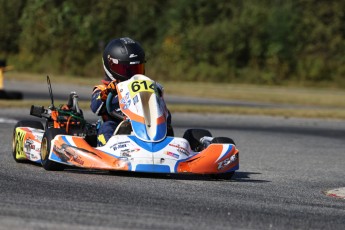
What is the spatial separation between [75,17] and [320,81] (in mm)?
11581

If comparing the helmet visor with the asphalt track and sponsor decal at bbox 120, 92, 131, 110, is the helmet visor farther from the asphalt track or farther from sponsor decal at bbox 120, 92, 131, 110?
the asphalt track

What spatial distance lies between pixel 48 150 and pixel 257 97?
814 inches

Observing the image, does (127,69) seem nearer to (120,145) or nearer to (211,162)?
(120,145)

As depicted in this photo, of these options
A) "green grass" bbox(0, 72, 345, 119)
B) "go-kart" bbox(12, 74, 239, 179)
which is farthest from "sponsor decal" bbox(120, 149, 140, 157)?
"green grass" bbox(0, 72, 345, 119)

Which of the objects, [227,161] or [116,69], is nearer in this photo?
[227,161]

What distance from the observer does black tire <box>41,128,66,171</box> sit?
31.8 feet

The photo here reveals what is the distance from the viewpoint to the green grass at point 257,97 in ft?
73.6

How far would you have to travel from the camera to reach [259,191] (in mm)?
8773

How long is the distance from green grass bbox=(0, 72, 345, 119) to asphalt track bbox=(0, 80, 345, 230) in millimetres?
9108

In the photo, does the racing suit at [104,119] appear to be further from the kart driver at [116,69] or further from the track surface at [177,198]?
the track surface at [177,198]

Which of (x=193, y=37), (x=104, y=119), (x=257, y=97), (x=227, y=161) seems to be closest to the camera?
(x=227, y=161)

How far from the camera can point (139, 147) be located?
30.3ft

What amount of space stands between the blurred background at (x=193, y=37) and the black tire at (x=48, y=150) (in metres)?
27.7

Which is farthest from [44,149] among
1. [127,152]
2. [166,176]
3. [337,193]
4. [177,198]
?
[337,193]
